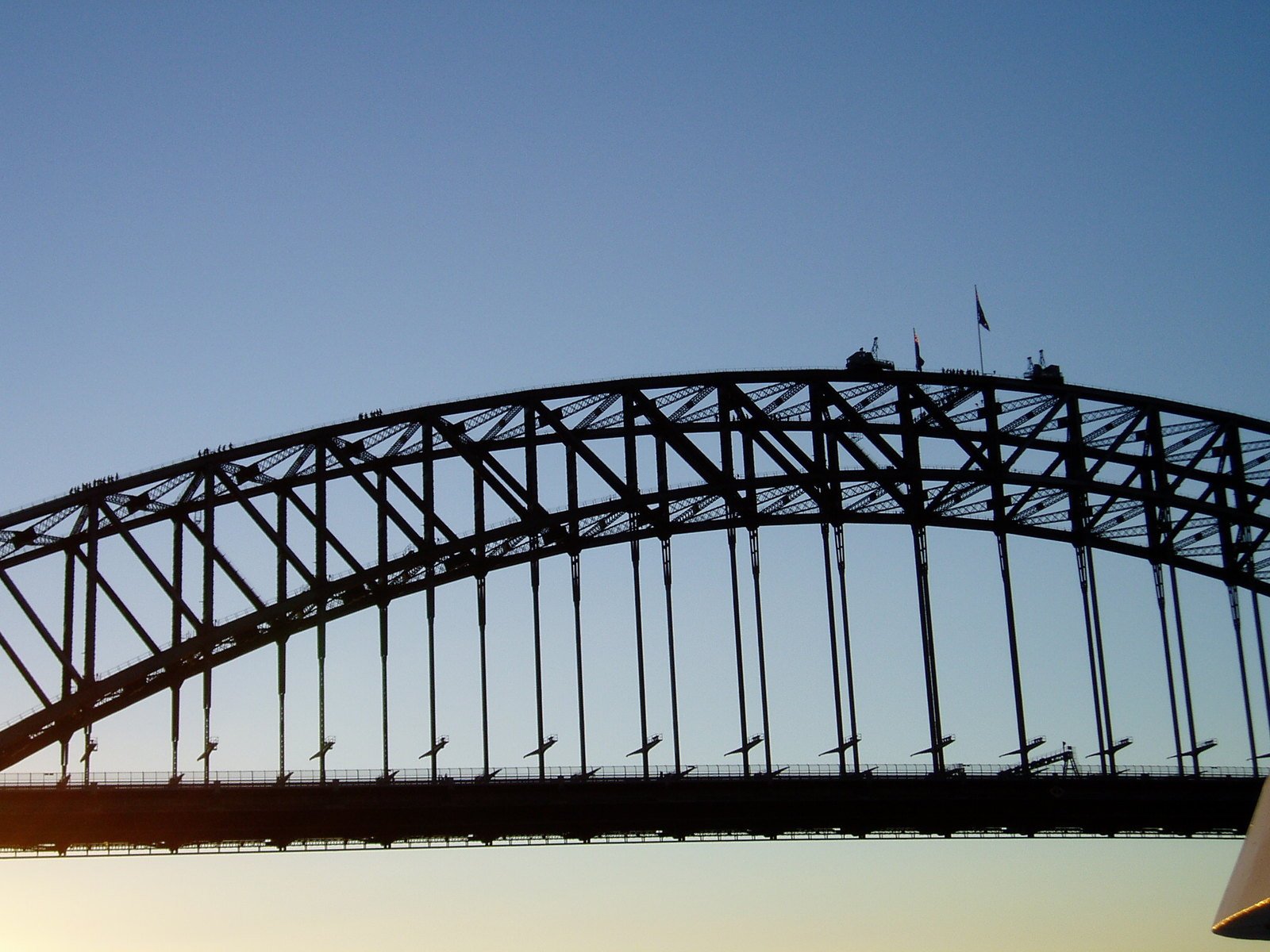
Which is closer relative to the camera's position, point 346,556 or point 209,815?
point 209,815

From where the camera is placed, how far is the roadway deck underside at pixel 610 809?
6247 centimetres

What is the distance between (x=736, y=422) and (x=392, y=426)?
14.4m

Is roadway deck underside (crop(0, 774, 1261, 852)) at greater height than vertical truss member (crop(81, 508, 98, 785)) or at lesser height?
lesser

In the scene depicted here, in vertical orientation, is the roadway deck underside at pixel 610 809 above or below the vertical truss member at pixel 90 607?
below

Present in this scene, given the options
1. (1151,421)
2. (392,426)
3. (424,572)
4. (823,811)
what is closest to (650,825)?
(823,811)

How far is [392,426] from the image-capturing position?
75312 millimetres

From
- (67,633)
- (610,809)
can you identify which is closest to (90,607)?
(67,633)

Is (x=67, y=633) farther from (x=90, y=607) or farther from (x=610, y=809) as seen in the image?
(x=610, y=809)

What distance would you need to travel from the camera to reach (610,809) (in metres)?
68.2

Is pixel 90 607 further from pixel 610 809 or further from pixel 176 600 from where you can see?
pixel 610 809

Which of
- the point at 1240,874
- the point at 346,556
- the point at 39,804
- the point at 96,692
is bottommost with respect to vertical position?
→ the point at 1240,874

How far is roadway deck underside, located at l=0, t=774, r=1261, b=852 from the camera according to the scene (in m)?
62.5

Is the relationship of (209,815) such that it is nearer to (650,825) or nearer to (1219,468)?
(650,825)

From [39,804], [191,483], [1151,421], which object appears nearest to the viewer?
[39,804]
